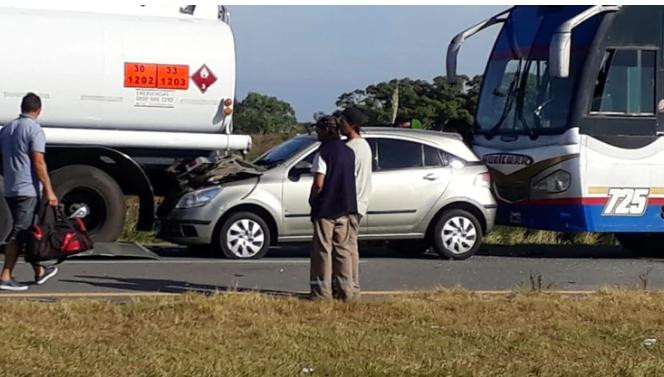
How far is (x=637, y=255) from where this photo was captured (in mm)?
17219

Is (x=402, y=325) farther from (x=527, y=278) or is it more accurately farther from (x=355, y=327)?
(x=527, y=278)

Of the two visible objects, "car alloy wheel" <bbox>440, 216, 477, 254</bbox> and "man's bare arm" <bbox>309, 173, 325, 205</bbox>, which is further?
"car alloy wheel" <bbox>440, 216, 477, 254</bbox>

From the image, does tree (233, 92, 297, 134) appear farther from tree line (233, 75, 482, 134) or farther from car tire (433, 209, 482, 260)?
car tire (433, 209, 482, 260)

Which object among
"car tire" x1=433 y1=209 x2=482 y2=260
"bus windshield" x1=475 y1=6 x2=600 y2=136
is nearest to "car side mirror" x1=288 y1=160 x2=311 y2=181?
"car tire" x1=433 y1=209 x2=482 y2=260

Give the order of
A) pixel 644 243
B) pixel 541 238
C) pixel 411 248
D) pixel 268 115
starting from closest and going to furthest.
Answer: pixel 411 248 < pixel 644 243 < pixel 541 238 < pixel 268 115

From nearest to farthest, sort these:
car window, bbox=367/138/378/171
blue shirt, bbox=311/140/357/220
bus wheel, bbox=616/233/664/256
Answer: blue shirt, bbox=311/140/357/220, car window, bbox=367/138/378/171, bus wheel, bbox=616/233/664/256

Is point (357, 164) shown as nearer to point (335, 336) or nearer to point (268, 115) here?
point (335, 336)

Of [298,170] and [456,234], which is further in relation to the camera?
[456,234]

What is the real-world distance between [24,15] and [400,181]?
4938mm

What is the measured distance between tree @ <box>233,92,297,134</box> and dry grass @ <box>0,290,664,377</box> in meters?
11.2

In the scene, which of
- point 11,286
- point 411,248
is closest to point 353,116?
point 11,286

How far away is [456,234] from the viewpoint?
15.1 metres

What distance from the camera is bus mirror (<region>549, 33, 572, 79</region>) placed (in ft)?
46.3

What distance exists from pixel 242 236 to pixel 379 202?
69.3 inches
